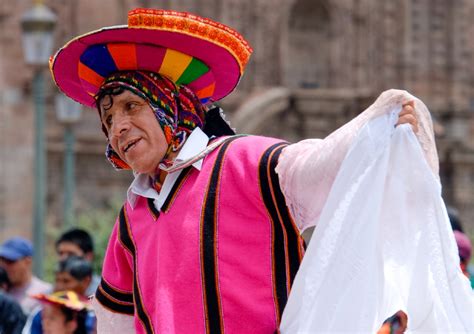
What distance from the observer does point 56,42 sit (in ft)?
72.2

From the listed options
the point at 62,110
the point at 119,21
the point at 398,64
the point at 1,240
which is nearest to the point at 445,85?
the point at 398,64

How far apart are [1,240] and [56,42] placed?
137 inches

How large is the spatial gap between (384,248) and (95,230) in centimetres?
1392

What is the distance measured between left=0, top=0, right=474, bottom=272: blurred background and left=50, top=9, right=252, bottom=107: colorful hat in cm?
1279

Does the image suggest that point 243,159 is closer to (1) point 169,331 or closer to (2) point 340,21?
(1) point 169,331

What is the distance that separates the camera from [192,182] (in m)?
4.41

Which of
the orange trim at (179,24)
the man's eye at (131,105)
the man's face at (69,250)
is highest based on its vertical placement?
the orange trim at (179,24)

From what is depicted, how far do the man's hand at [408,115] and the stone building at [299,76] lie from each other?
16361 mm

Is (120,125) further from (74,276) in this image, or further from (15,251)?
(15,251)

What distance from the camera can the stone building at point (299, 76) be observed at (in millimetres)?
20391

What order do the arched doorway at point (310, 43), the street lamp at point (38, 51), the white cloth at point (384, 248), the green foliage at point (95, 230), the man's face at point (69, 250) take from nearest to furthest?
the white cloth at point (384, 248)
the man's face at point (69, 250)
the street lamp at point (38, 51)
the green foliage at point (95, 230)
the arched doorway at point (310, 43)

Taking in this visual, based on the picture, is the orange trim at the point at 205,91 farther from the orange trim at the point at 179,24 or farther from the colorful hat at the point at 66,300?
the colorful hat at the point at 66,300

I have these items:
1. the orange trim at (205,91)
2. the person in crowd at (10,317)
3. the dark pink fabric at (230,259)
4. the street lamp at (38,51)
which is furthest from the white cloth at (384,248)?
the street lamp at (38,51)

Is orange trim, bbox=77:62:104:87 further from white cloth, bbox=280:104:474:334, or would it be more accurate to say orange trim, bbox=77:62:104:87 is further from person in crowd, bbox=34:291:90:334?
person in crowd, bbox=34:291:90:334
